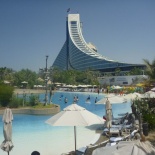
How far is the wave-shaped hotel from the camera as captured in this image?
10812 cm

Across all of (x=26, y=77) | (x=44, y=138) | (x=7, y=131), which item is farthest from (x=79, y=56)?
(x=7, y=131)

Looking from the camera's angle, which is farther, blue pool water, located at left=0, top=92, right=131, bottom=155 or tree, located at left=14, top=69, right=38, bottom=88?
tree, located at left=14, top=69, right=38, bottom=88

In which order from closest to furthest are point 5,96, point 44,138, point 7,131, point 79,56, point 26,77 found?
point 7,131 < point 44,138 < point 5,96 < point 26,77 < point 79,56

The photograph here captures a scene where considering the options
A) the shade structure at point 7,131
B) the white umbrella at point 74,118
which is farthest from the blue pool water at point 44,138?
the white umbrella at point 74,118

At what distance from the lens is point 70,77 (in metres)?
73.3

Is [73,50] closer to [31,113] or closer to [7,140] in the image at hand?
[31,113]

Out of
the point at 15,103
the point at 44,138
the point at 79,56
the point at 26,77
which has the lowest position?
the point at 44,138

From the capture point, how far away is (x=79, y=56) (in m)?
127

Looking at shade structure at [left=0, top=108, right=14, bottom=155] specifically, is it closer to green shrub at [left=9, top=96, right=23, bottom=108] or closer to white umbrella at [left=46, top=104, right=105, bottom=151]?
white umbrella at [left=46, top=104, right=105, bottom=151]

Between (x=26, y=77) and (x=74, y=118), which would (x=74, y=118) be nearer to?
→ (x=74, y=118)

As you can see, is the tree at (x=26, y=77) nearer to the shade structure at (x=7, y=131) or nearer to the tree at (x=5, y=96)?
the tree at (x=5, y=96)

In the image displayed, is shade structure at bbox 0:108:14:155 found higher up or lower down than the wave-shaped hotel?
lower down

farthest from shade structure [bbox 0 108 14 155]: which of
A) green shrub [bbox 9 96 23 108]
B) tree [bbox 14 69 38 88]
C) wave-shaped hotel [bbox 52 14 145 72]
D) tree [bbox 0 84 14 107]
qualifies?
wave-shaped hotel [bbox 52 14 145 72]

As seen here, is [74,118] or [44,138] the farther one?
[44,138]
